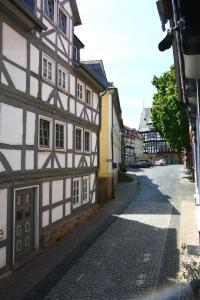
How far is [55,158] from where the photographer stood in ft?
43.8

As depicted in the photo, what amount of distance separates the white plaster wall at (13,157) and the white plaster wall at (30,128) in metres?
0.77

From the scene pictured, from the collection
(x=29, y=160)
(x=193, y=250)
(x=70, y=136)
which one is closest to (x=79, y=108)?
(x=70, y=136)

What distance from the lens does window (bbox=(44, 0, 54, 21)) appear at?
41.9 feet

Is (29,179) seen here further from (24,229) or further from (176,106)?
(176,106)

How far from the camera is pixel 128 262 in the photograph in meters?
10.7

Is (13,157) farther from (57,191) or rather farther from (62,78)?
(62,78)

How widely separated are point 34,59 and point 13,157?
3.61 metres

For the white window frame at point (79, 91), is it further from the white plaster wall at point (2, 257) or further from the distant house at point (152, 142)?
the distant house at point (152, 142)

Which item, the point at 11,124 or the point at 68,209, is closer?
the point at 11,124

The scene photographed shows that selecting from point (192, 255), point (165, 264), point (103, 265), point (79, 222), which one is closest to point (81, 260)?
point (103, 265)

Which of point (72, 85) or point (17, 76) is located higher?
point (72, 85)

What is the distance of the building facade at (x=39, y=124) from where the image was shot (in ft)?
32.1

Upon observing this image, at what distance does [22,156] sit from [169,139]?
22.5m

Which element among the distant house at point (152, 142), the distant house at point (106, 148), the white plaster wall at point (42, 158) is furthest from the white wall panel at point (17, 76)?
the distant house at point (152, 142)
